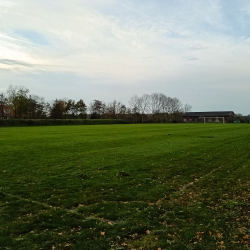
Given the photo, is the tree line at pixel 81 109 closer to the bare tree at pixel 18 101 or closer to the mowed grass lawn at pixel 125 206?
the bare tree at pixel 18 101

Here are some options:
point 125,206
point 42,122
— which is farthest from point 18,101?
point 125,206

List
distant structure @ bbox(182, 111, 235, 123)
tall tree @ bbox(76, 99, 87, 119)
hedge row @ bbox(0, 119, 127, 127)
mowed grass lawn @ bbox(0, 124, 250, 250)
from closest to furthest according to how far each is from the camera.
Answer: mowed grass lawn @ bbox(0, 124, 250, 250)
hedge row @ bbox(0, 119, 127, 127)
tall tree @ bbox(76, 99, 87, 119)
distant structure @ bbox(182, 111, 235, 123)

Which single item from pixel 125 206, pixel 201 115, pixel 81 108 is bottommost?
pixel 125 206

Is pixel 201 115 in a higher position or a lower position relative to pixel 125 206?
higher

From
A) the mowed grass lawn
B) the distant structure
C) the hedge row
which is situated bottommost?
the mowed grass lawn

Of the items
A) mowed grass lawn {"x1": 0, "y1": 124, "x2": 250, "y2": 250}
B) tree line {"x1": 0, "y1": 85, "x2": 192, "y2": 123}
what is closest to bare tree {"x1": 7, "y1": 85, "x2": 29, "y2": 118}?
tree line {"x1": 0, "y1": 85, "x2": 192, "y2": 123}

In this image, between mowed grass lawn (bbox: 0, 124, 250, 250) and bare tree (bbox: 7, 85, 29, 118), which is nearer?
mowed grass lawn (bbox: 0, 124, 250, 250)

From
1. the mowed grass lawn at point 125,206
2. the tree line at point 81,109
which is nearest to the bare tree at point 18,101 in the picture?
the tree line at point 81,109

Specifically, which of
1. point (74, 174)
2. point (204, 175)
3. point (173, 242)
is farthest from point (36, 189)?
point (204, 175)

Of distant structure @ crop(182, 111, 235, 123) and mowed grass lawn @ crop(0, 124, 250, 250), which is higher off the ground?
distant structure @ crop(182, 111, 235, 123)

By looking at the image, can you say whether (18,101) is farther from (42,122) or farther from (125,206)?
(125,206)

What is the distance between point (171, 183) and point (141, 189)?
1606 millimetres

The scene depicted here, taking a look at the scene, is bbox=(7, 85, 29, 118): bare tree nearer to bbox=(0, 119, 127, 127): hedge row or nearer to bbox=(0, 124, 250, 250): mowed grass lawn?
bbox=(0, 119, 127, 127): hedge row

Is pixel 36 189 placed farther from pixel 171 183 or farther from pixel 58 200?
pixel 171 183
